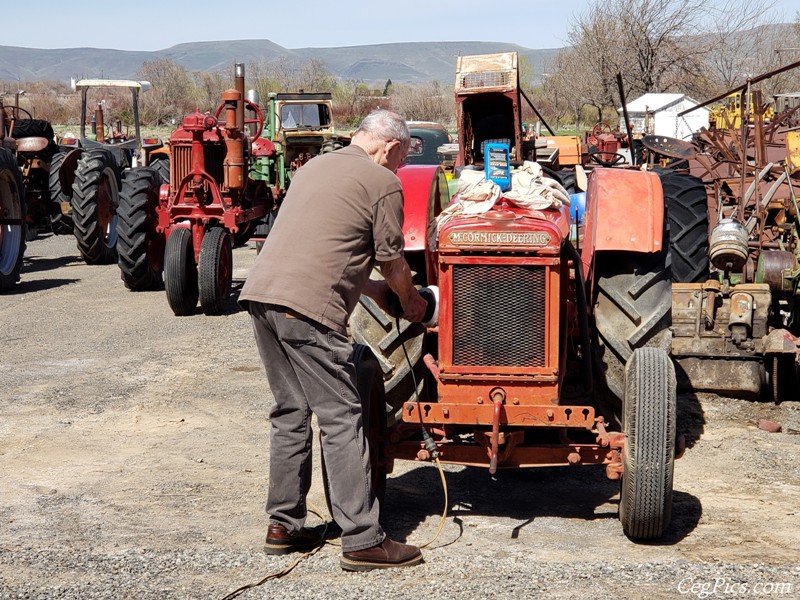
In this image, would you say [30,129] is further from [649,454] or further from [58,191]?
[649,454]

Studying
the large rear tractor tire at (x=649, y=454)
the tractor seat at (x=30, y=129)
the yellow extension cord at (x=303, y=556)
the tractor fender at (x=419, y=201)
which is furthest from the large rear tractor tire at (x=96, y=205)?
the large rear tractor tire at (x=649, y=454)

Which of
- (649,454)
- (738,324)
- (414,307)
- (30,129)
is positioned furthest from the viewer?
(30,129)

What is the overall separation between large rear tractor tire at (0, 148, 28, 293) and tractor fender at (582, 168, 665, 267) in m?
9.01

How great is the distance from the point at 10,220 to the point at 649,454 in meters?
10.3

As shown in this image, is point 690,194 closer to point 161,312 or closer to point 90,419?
point 90,419

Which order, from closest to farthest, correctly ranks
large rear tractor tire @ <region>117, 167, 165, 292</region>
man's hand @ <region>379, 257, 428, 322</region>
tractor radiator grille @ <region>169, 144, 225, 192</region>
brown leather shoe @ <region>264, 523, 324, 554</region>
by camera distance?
man's hand @ <region>379, 257, 428, 322</region> < brown leather shoe @ <region>264, 523, 324, 554</region> < large rear tractor tire @ <region>117, 167, 165, 292</region> < tractor radiator grille @ <region>169, 144, 225, 192</region>

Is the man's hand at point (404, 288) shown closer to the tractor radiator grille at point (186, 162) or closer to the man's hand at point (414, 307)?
the man's hand at point (414, 307)

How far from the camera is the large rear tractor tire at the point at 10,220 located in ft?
42.4

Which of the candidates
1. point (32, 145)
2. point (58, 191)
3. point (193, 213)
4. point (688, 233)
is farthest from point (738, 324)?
point (32, 145)

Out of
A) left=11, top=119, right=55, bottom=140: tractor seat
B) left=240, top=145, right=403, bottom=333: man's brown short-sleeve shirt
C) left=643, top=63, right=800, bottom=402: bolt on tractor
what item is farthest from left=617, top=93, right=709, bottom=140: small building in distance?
left=240, top=145, right=403, bottom=333: man's brown short-sleeve shirt

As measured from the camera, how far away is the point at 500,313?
478 centimetres

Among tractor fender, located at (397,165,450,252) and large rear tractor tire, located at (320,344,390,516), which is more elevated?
tractor fender, located at (397,165,450,252)

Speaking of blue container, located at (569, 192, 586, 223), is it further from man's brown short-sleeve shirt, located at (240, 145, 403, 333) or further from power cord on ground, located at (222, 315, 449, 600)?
man's brown short-sleeve shirt, located at (240, 145, 403, 333)

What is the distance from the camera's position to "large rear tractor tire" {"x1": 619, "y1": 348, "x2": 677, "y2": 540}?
448cm
